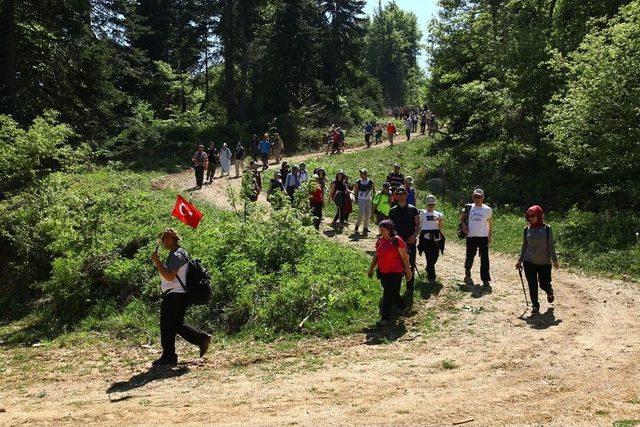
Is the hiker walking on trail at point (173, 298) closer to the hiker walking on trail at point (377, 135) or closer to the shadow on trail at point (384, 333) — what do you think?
the shadow on trail at point (384, 333)

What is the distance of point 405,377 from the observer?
7.51 m

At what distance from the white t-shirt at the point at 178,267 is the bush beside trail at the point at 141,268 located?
6.32ft

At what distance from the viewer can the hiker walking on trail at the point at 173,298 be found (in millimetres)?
8594

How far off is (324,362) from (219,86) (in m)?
45.8

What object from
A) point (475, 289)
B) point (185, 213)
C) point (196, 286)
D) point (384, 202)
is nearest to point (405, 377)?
point (196, 286)

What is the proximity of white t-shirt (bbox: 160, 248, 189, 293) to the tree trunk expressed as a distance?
57.7ft

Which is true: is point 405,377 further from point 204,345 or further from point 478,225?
point 478,225

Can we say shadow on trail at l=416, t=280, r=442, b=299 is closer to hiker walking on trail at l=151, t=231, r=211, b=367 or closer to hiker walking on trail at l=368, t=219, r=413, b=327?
hiker walking on trail at l=368, t=219, r=413, b=327

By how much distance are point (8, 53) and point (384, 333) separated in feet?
66.1

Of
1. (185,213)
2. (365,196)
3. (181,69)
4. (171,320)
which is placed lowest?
(171,320)

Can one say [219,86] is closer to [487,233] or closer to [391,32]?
[487,233]

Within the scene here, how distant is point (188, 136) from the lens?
117 ft

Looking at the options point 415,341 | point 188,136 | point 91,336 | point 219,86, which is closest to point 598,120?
point 415,341

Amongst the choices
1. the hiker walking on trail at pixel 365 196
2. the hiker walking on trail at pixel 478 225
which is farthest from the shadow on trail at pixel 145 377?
the hiker walking on trail at pixel 365 196
